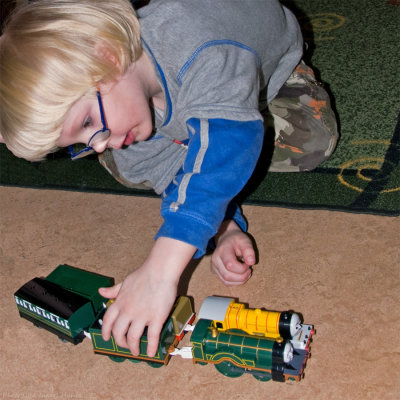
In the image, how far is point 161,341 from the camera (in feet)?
2.61

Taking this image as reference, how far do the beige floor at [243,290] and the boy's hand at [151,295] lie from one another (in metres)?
0.12

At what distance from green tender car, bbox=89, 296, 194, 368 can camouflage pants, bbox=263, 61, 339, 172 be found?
490 mm

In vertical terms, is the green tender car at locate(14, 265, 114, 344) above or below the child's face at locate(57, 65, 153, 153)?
below

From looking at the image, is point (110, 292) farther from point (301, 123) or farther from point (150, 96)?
point (301, 123)

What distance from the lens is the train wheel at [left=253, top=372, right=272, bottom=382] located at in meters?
0.78

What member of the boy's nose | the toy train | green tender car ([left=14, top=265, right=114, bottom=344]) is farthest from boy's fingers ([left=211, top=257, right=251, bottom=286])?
the boy's nose

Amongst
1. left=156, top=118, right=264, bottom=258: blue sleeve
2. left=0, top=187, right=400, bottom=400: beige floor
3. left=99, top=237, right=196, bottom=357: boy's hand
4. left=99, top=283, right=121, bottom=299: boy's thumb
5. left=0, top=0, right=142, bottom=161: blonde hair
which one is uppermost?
left=0, top=0, right=142, bottom=161: blonde hair

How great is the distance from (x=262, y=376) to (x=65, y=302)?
34 cm

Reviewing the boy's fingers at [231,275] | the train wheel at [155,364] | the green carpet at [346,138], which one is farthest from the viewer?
the green carpet at [346,138]

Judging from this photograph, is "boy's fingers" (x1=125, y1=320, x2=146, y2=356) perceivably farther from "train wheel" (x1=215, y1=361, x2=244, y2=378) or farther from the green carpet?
the green carpet

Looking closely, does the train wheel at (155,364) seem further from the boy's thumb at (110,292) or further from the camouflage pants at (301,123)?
the camouflage pants at (301,123)

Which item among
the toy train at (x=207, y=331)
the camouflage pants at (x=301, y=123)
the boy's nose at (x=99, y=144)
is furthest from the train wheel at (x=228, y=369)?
the camouflage pants at (x=301, y=123)

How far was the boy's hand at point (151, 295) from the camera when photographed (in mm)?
745

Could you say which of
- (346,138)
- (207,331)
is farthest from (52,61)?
(346,138)
